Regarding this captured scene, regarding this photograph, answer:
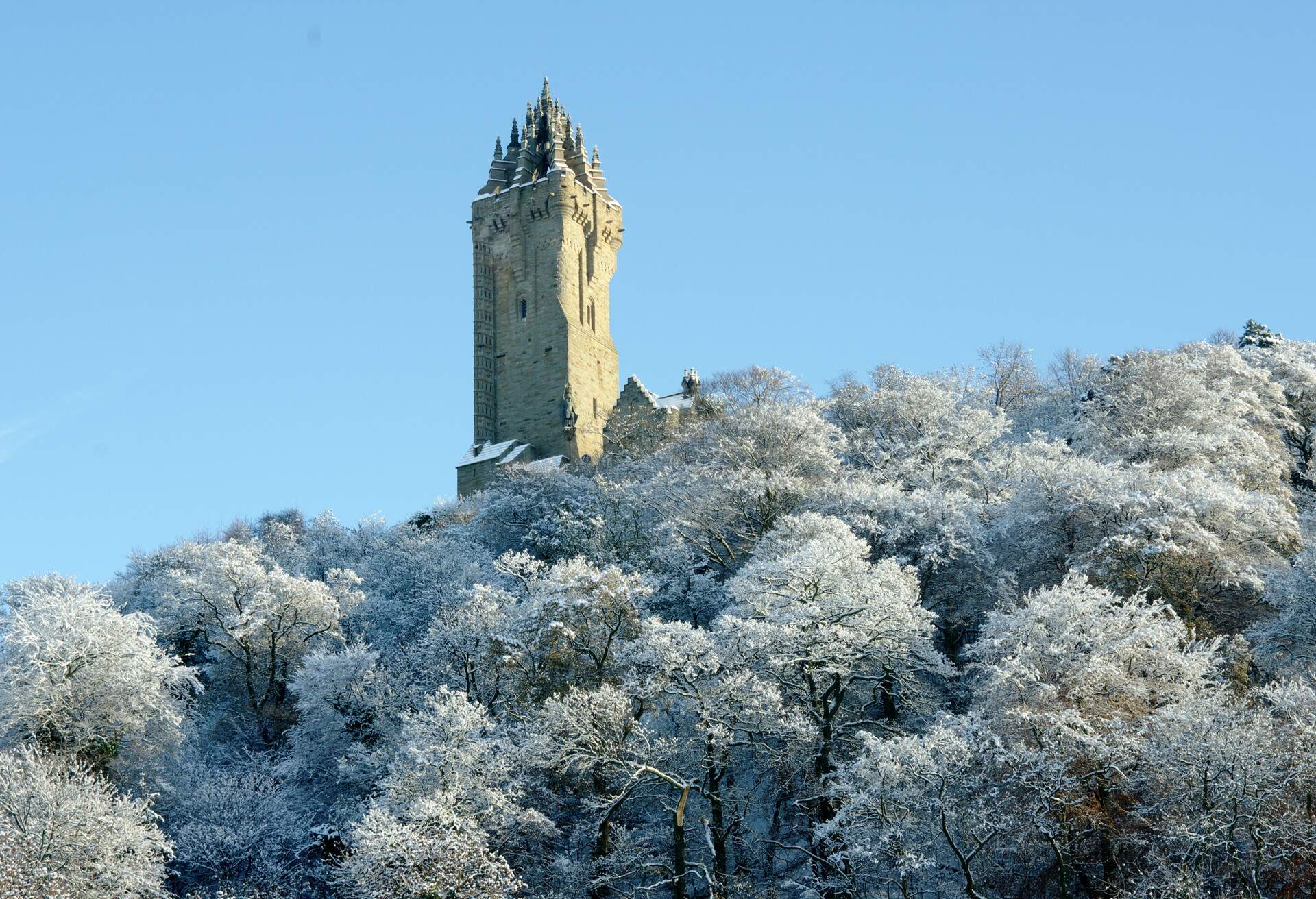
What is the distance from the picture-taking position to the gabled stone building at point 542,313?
70125 millimetres

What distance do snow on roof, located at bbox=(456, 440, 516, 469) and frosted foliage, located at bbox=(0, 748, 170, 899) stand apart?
38445 millimetres

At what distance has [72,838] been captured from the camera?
3022 cm

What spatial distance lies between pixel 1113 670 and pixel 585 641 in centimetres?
1272

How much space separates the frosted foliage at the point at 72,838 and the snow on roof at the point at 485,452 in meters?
38.4

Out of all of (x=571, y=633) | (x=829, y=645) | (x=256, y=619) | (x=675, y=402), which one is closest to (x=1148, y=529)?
(x=829, y=645)

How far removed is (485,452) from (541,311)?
27.9 ft

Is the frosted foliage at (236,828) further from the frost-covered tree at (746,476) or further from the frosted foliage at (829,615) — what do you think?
the frost-covered tree at (746,476)

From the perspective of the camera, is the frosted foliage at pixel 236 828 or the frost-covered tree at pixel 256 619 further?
the frost-covered tree at pixel 256 619

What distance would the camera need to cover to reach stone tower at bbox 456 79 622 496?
230ft

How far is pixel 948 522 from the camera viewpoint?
1524 inches

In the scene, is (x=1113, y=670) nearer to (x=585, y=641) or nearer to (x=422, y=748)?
(x=585, y=641)

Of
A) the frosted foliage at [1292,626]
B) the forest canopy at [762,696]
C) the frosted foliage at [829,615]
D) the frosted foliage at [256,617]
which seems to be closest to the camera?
the forest canopy at [762,696]

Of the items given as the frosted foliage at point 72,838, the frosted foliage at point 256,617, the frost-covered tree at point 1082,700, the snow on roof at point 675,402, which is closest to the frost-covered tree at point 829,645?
the frost-covered tree at point 1082,700

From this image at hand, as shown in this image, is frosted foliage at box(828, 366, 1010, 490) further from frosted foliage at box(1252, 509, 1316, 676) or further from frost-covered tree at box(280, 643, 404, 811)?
frost-covered tree at box(280, 643, 404, 811)
